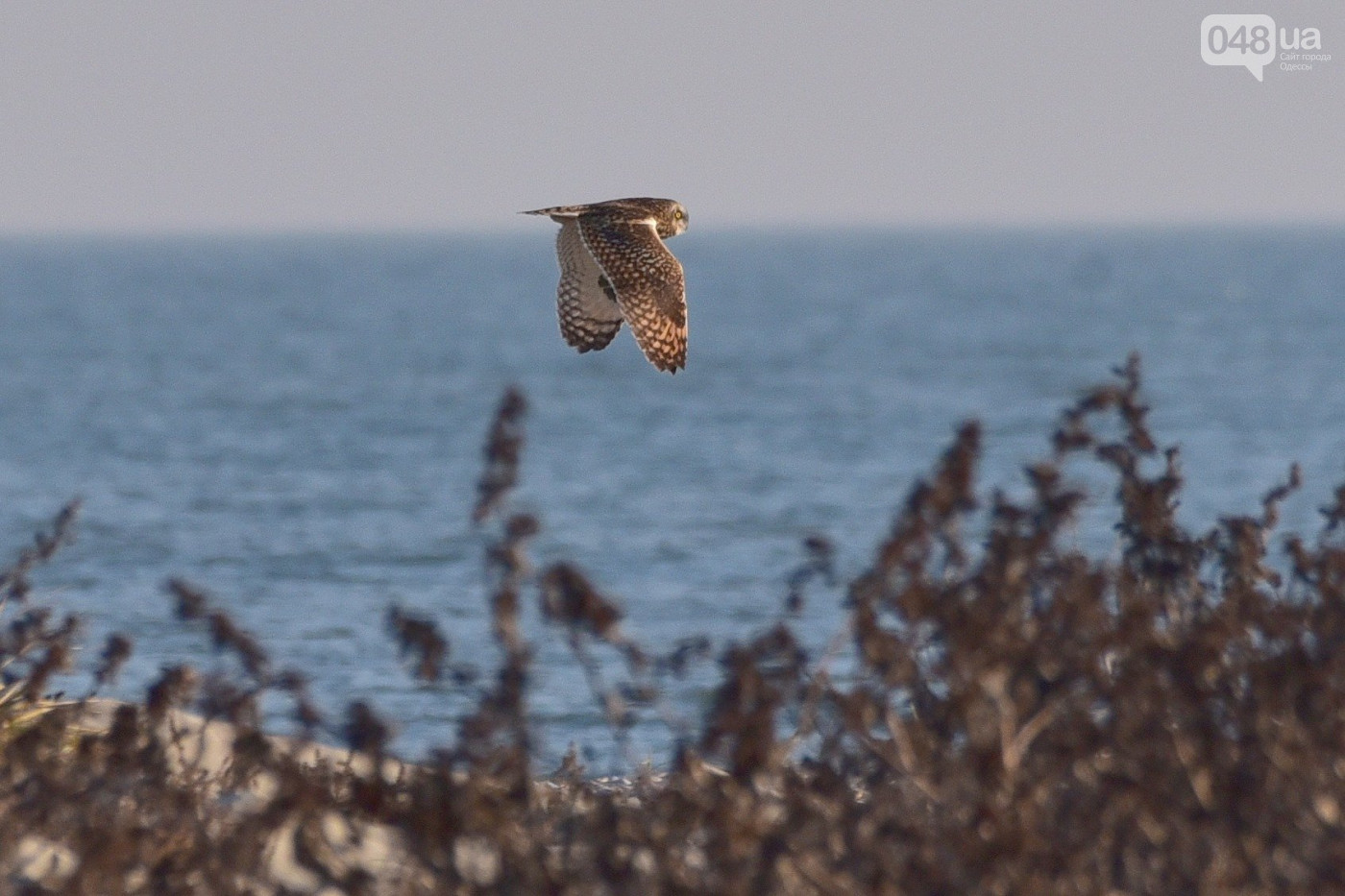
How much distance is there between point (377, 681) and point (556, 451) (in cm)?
1972

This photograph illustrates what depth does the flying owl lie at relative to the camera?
27.4 feet

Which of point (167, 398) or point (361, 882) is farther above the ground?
point (361, 882)

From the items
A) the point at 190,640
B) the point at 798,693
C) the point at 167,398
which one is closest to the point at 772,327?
the point at 167,398

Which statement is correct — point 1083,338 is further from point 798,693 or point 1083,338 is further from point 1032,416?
point 798,693

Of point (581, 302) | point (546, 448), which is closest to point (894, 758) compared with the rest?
point (581, 302)

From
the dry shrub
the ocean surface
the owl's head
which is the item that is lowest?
the ocean surface

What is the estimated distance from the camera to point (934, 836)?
3449 mm

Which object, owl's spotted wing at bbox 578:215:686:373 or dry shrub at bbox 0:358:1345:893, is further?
owl's spotted wing at bbox 578:215:686:373

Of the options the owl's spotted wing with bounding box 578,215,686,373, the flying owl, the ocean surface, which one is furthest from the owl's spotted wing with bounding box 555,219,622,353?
the ocean surface

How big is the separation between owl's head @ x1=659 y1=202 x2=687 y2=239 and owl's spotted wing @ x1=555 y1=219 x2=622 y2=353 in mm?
354

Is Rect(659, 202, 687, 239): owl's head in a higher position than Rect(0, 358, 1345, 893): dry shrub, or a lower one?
higher

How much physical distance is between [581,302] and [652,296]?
4.77 ft

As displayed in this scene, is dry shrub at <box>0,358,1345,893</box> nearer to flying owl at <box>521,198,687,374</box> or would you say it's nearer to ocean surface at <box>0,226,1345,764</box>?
ocean surface at <box>0,226,1345,764</box>

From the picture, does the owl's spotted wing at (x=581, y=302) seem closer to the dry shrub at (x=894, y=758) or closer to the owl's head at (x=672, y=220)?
the owl's head at (x=672, y=220)
